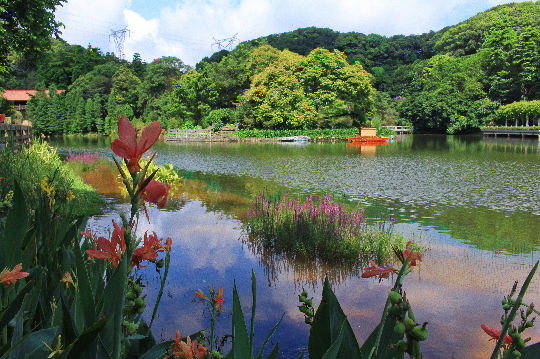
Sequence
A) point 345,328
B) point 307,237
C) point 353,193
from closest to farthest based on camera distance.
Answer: point 345,328 → point 307,237 → point 353,193

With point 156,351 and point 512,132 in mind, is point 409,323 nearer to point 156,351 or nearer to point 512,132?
point 156,351

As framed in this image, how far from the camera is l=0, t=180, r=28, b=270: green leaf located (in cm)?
99

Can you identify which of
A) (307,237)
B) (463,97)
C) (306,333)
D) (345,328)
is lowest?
(306,333)

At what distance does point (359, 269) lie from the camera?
4.14 m

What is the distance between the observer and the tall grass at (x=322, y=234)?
173 inches

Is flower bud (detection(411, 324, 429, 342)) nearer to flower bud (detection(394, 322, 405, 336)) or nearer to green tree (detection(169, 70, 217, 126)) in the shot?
flower bud (detection(394, 322, 405, 336))

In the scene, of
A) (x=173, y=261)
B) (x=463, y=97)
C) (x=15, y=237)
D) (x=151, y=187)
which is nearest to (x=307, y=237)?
(x=173, y=261)

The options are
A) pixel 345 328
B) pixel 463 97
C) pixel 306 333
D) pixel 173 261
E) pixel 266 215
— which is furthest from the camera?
pixel 463 97

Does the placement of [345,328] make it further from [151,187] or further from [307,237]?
[307,237]

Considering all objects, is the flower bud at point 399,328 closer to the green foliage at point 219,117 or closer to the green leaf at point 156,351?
the green leaf at point 156,351

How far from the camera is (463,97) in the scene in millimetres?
37719

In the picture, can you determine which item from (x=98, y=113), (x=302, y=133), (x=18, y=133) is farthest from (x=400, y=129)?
(x=18, y=133)

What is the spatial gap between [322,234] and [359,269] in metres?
0.64

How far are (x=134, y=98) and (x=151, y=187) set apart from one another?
47562mm
